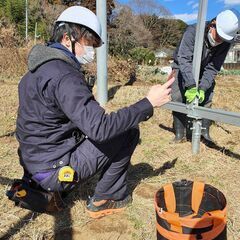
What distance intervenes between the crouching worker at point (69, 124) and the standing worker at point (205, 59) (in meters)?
1.31

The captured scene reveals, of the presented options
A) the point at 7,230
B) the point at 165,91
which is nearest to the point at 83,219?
the point at 7,230

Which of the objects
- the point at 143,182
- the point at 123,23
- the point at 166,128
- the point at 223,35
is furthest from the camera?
the point at 123,23

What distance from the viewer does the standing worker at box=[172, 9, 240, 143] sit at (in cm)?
389

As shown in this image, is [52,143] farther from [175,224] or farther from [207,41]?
[207,41]

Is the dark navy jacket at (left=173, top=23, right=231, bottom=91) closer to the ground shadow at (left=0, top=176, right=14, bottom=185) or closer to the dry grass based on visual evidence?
the dry grass

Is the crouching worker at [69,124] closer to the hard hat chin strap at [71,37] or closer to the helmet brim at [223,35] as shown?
the hard hat chin strap at [71,37]

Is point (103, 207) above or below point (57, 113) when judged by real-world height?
below

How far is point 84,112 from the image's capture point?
217 centimetres

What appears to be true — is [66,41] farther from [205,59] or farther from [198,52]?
[205,59]

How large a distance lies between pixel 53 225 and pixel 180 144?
7.52ft

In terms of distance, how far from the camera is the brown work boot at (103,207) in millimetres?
2893

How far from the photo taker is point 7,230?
2.71 meters

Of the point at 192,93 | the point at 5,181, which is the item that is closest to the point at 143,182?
the point at 192,93

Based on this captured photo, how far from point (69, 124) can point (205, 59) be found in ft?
8.01
